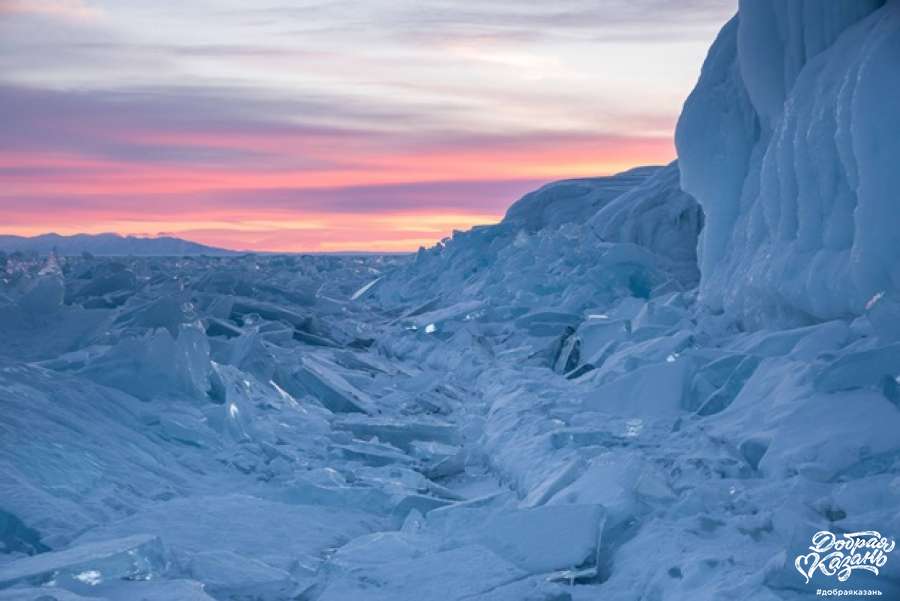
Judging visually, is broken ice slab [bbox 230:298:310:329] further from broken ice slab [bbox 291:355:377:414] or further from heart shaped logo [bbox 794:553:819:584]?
heart shaped logo [bbox 794:553:819:584]

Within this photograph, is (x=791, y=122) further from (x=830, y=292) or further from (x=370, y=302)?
(x=370, y=302)

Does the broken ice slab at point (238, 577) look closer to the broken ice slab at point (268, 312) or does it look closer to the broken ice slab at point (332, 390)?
the broken ice slab at point (332, 390)

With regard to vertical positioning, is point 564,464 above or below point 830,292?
below

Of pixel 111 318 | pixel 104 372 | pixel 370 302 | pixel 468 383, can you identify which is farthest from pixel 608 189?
pixel 104 372

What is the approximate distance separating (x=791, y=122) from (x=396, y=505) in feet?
15.3

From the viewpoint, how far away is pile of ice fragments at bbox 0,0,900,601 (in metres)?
3.99

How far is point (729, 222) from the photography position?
1010 centimetres

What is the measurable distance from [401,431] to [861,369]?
4334mm

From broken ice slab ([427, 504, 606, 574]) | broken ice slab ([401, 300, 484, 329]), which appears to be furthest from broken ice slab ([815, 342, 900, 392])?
broken ice slab ([401, 300, 484, 329])

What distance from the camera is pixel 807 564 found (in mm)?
3174

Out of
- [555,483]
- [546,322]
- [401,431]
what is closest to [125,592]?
[555,483]

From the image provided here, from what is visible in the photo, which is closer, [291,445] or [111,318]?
[291,445]

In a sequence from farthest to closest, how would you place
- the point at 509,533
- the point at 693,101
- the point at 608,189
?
the point at 608,189 < the point at 693,101 < the point at 509,533

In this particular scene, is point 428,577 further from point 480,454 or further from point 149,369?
point 149,369
